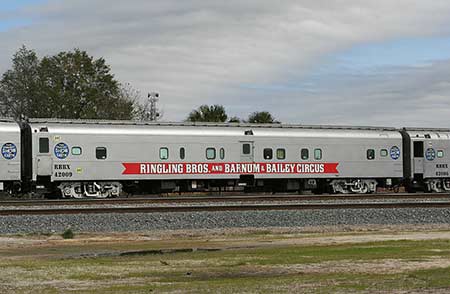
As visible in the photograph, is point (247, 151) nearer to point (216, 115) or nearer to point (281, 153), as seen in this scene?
point (281, 153)

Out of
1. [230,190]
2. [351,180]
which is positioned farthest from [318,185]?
[230,190]

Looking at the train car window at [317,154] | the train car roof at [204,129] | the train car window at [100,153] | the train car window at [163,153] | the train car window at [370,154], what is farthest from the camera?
the train car window at [370,154]

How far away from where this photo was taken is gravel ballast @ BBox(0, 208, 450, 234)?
63.9 ft

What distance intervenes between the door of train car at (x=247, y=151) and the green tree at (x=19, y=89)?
35.7m

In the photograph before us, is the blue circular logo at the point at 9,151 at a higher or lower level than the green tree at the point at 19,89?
lower

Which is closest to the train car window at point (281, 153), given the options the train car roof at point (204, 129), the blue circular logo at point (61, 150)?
the train car roof at point (204, 129)

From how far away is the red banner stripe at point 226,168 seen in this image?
3398 cm

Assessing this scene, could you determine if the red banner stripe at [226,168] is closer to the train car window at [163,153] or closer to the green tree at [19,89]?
the train car window at [163,153]

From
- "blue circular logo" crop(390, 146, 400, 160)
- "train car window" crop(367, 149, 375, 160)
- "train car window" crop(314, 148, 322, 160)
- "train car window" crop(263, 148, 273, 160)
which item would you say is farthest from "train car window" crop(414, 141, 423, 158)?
"train car window" crop(263, 148, 273, 160)

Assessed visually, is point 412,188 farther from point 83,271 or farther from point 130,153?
point 83,271

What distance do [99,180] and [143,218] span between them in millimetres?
12549

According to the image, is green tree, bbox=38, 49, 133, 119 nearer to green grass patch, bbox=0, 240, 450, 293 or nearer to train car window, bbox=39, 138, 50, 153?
train car window, bbox=39, 138, 50, 153

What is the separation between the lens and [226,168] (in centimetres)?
3538

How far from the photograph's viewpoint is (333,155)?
37375 millimetres
